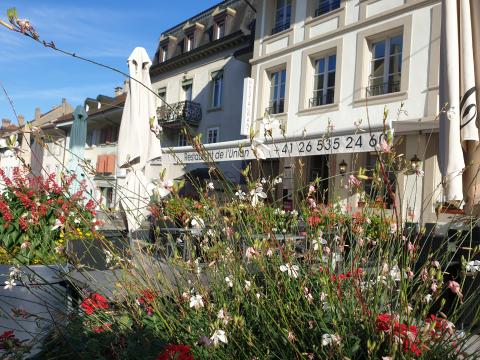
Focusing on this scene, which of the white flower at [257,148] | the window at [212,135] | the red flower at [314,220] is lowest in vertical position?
the red flower at [314,220]

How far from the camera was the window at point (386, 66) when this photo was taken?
406 inches

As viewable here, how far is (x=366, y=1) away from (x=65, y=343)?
11333mm

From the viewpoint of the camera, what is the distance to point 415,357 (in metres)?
1.39

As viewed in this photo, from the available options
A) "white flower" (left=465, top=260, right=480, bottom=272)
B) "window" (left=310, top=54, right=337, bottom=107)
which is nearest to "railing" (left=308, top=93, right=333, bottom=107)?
"window" (left=310, top=54, right=337, bottom=107)

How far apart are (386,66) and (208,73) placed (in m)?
9.12

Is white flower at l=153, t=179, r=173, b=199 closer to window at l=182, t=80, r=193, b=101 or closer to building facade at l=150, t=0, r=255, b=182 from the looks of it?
building facade at l=150, t=0, r=255, b=182

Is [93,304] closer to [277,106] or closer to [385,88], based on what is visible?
[385,88]

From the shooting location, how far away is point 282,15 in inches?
544

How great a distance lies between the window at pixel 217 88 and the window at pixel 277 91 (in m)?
3.70

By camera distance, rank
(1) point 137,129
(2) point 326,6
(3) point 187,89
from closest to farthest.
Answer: (1) point 137,129 → (2) point 326,6 → (3) point 187,89

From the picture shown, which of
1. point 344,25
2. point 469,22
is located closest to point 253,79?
point 344,25

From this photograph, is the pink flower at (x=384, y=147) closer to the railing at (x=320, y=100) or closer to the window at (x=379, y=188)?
the window at (x=379, y=188)

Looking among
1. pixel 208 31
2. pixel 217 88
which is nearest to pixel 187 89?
pixel 217 88

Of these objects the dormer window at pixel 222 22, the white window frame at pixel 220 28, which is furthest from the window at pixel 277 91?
the white window frame at pixel 220 28
